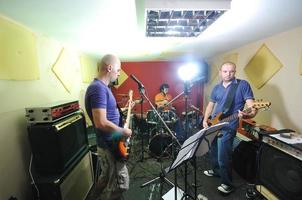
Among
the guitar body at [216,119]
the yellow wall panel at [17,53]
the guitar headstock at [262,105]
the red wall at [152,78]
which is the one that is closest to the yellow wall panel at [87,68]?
the red wall at [152,78]

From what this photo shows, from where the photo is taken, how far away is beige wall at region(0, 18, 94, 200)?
1.35 metres

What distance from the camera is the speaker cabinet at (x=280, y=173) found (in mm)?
1434

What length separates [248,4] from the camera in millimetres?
1237

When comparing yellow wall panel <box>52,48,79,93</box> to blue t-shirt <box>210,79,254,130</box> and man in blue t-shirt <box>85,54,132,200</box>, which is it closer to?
man in blue t-shirt <box>85,54,132,200</box>

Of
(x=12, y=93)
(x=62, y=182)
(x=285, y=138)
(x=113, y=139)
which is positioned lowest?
(x=62, y=182)

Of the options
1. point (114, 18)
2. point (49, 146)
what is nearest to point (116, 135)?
point (49, 146)

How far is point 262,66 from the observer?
2.49 metres

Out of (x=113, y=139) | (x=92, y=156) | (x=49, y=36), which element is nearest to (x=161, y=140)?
(x=92, y=156)

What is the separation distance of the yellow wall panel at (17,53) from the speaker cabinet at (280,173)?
→ 264 cm

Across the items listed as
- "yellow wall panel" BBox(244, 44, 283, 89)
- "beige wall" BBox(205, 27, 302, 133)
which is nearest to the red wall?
"yellow wall panel" BBox(244, 44, 283, 89)

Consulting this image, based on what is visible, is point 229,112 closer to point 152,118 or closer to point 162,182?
point 162,182

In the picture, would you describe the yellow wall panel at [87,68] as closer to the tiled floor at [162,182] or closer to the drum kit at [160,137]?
the drum kit at [160,137]

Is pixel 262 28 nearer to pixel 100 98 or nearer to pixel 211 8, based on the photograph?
pixel 211 8

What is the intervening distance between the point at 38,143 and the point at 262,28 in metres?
2.62
